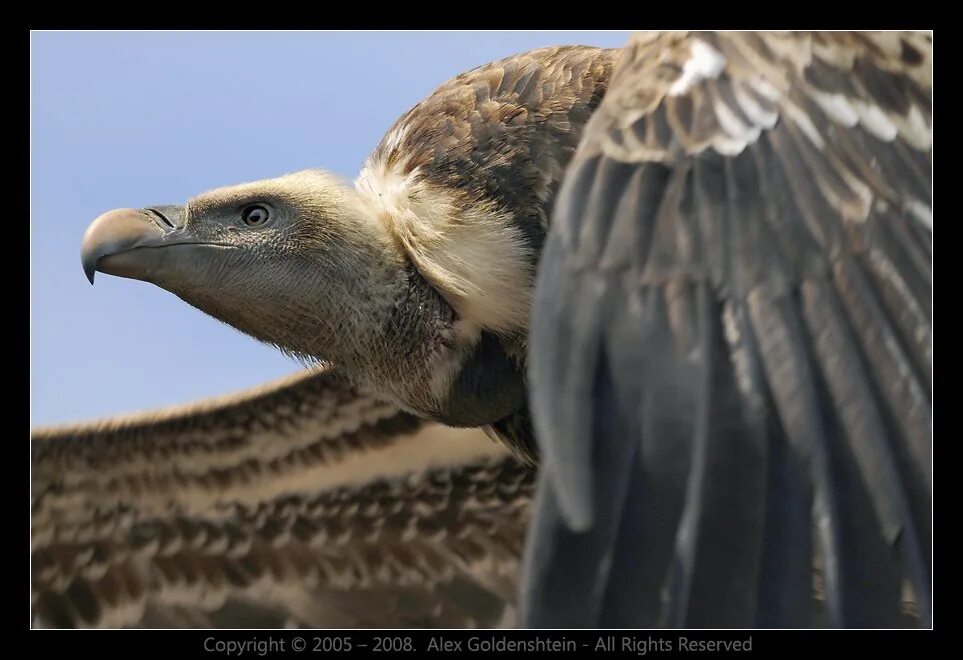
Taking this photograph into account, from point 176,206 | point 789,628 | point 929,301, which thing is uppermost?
point 176,206

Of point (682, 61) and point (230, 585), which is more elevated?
point (682, 61)

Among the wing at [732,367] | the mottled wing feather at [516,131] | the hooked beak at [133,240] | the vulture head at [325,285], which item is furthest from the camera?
the vulture head at [325,285]

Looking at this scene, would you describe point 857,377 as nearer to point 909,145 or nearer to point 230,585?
→ point 909,145

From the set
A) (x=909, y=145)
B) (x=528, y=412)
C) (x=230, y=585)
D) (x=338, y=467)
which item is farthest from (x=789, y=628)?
(x=230, y=585)

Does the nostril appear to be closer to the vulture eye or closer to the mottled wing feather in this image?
the vulture eye

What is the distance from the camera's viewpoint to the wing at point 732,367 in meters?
3.12

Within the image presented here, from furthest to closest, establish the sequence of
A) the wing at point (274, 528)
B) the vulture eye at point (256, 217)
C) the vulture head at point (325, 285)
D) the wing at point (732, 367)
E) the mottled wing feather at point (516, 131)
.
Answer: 1. the wing at point (274, 528)
2. the vulture eye at point (256, 217)
3. the vulture head at point (325, 285)
4. the mottled wing feather at point (516, 131)
5. the wing at point (732, 367)

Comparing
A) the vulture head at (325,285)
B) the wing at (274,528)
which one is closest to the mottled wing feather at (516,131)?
the vulture head at (325,285)

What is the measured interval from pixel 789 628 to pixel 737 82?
1.36 m

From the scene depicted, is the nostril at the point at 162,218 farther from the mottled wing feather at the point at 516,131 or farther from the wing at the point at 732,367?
the wing at the point at 732,367

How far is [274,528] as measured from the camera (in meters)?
7.13

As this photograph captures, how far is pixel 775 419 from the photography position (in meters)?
3.23

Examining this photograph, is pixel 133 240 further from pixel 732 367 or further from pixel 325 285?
pixel 732 367

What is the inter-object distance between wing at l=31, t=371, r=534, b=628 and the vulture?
1810 mm
